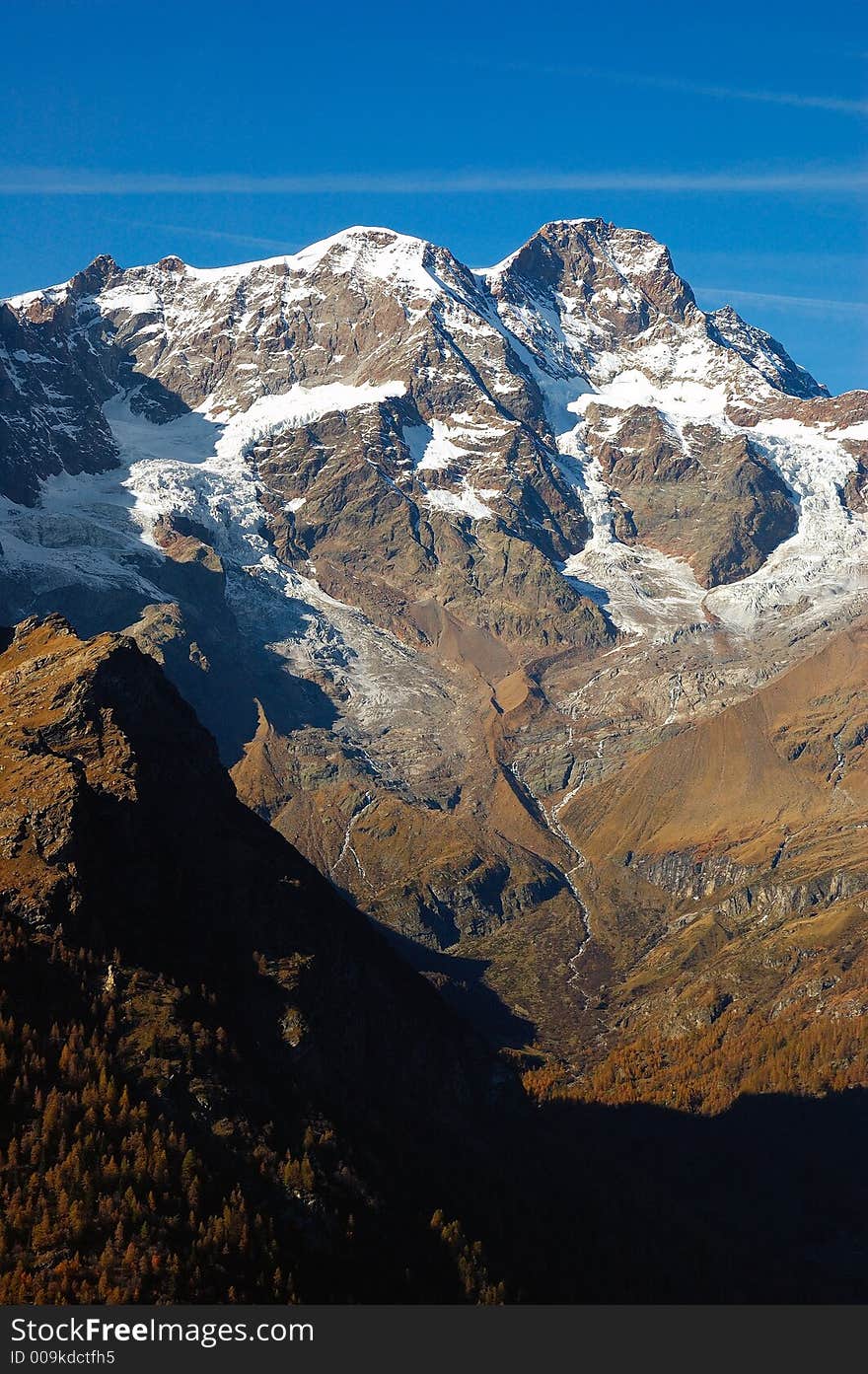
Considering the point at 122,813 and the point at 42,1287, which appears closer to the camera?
the point at 42,1287

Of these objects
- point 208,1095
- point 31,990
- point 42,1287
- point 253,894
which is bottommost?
point 42,1287

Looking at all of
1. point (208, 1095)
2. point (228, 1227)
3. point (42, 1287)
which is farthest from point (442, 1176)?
point (42, 1287)

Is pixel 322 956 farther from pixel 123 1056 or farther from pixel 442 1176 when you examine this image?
pixel 123 1056

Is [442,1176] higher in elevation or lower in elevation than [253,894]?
lower
